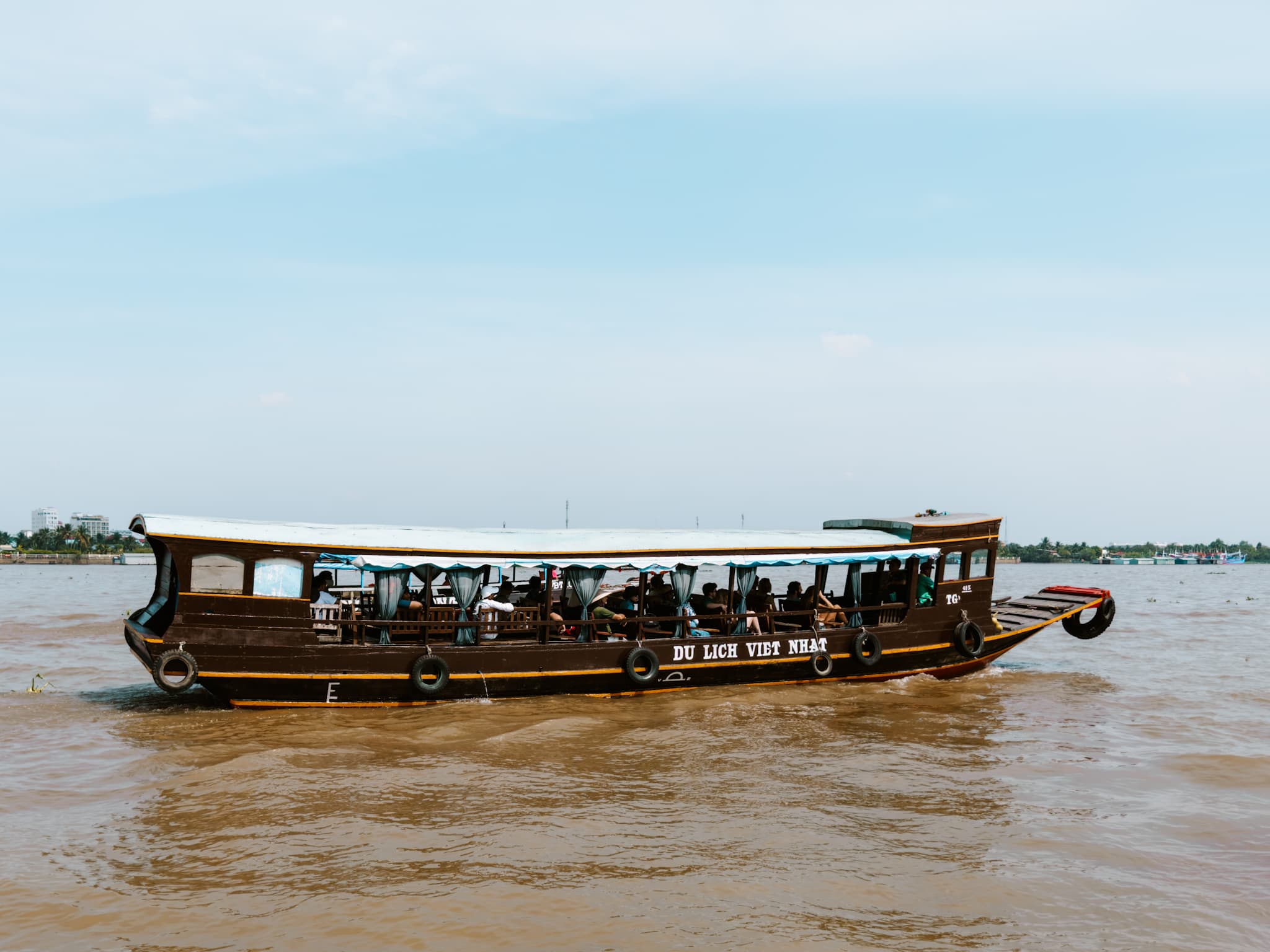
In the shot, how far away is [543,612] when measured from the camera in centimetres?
1429

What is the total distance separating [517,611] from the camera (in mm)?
14109

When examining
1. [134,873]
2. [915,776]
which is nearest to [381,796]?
[134,873]

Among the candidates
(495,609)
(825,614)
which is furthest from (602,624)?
(825,614)

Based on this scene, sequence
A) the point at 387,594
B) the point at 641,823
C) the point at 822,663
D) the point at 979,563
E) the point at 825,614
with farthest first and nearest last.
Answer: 1. the point at 979,563
2. the point at 825,614
3. the point at 822,663
4. the point at 387,594
5. the point at 641,823

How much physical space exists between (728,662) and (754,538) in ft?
6.58

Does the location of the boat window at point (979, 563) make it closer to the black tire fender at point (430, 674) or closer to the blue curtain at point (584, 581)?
the blue curtain at point (584, 581)

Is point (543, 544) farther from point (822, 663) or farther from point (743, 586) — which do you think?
point (822, 663)

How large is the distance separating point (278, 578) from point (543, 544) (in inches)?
145

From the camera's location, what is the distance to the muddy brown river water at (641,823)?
686 centimetres

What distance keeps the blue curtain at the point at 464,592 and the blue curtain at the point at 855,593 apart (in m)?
6.28

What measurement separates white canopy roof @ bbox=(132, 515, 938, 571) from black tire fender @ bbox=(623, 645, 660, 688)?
1261 millimetres

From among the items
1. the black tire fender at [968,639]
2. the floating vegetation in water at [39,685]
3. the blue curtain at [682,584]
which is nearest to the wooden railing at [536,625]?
the blue curtain at [682,584]

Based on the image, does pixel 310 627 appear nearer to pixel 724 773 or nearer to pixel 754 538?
pixel 724 773

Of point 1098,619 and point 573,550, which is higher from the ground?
point 573,550
